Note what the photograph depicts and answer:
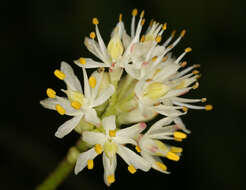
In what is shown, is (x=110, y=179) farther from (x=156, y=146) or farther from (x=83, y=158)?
(x=156, y=146)

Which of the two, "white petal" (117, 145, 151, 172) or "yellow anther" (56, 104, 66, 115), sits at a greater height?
"yellow anther" (56, 104, 66, 115)

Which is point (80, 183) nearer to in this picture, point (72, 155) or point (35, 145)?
point (35, 145)

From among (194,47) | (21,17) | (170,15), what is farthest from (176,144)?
A: (21,17)

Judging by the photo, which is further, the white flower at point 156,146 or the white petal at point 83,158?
the white flower at point 156,146

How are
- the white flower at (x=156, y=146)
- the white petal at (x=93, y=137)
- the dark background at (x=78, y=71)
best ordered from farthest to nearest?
1. the dark background at (x=78, y=71)
2. the white flower at (x=156, y=146)
3. the white petal at (x=93, y=137)

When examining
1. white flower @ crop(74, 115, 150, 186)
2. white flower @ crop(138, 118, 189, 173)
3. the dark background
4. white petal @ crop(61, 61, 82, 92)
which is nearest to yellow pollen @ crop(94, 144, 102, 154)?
white flower @ crop(74, 115, 150, 186)

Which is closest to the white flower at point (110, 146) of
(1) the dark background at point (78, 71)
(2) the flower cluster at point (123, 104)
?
(2) the flower cluster at point (123, 104)

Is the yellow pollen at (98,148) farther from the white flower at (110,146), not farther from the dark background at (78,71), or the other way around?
the dark background at (78,71)

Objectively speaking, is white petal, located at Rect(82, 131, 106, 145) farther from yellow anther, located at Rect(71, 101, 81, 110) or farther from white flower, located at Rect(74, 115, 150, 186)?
yellow anther, located at Rect(71, 101, 81, 110)
